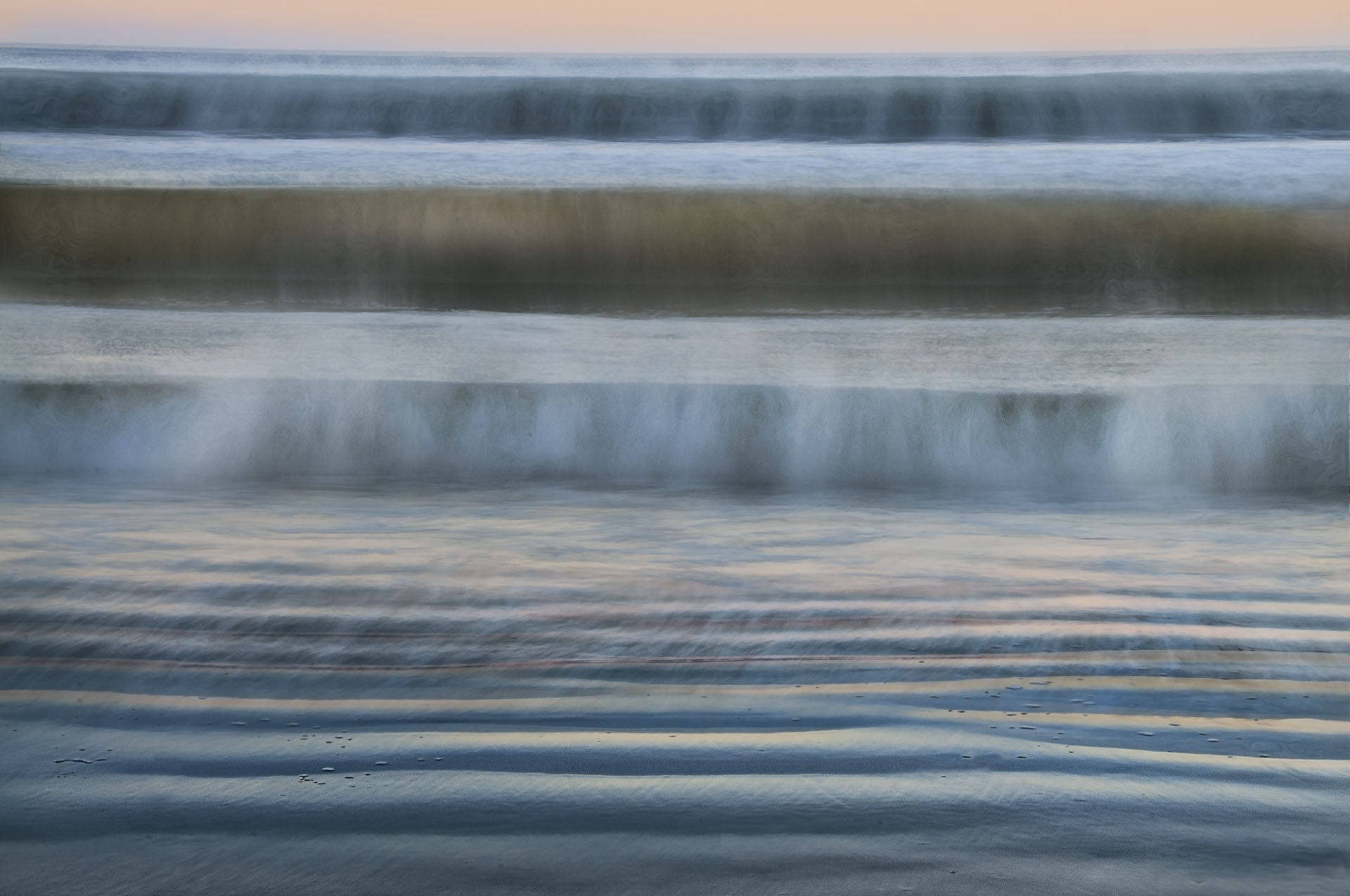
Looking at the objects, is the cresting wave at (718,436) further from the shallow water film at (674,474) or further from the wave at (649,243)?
the wave at (649,243)

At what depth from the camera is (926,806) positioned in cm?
47

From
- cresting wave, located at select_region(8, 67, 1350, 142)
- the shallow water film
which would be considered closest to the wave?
the shallow water film

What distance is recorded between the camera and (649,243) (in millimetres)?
1405

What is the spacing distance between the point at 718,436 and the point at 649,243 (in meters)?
0.24

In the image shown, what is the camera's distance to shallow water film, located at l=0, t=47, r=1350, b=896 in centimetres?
47

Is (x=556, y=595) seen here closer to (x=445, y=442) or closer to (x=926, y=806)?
(x=926, y=806)

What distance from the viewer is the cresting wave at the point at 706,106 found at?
164 cm

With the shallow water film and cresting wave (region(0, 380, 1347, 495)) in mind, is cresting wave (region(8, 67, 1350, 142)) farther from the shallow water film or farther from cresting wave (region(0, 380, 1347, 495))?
cresting wave (region(0, 380, 1347, 495))

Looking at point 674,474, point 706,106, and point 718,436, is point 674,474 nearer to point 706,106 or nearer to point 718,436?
point 718,436

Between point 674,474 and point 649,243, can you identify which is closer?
point 674,474

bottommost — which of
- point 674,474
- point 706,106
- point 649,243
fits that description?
point 674,474

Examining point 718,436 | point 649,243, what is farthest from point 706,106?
point 718,436

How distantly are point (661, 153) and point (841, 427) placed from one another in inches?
16.2

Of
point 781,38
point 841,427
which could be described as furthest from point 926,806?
point 781,38
